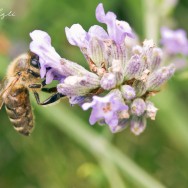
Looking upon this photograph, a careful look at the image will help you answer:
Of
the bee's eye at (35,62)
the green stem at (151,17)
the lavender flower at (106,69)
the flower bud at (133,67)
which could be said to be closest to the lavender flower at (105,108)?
the lavender flower at (106,69)

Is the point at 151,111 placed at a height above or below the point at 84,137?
below

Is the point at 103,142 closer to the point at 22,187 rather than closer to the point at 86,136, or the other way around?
the point at 86,136

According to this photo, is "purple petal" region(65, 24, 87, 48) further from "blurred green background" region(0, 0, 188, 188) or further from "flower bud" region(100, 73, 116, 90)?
"blurred green background" region(0, 0, 188, 188)

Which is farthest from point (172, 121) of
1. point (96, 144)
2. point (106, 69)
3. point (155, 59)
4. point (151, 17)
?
point (106, 69)

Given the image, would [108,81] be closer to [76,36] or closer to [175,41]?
[76,36]

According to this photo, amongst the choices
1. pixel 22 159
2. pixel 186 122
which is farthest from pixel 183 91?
pixel 22 159

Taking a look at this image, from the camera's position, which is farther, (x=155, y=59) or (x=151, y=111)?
(x=155, y=59)
